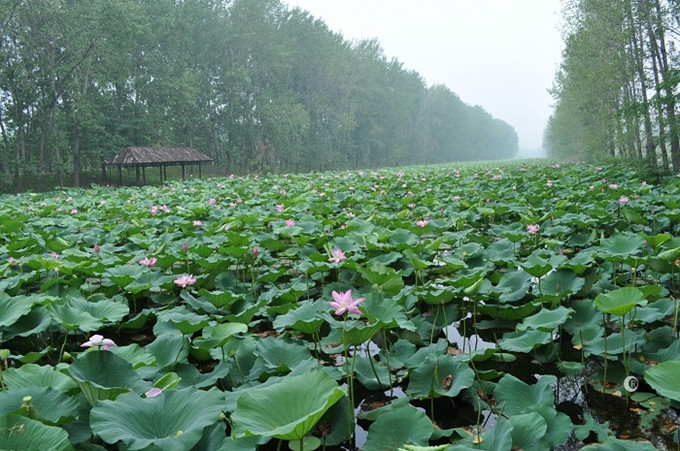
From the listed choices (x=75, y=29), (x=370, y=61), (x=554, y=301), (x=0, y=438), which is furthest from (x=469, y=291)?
(x=370, y=61)

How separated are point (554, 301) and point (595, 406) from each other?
595 millimetres

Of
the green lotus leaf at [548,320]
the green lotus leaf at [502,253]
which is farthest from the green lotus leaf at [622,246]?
the green lotus leaf at [548,320]

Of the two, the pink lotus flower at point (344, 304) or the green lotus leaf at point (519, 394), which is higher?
the pink lotus flower at point (344, 304)

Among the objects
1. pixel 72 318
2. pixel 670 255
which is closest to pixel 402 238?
pixel 670 255

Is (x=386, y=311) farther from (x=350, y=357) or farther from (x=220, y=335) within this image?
(x=220, y=335)

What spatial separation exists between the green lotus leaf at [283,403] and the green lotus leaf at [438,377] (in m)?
0.55

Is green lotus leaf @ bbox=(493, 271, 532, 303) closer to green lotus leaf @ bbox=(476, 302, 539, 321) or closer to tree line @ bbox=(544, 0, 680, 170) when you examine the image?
green lotus leaf @ bbox=(476, 302, 539, 321)

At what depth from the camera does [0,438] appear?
0.96 metres

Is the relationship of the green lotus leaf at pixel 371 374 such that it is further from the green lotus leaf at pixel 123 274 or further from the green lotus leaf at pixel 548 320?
the green lotus leaf at pixel 123 274

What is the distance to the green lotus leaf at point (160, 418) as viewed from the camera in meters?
1.02

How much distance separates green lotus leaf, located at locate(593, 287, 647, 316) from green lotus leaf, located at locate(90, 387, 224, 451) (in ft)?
4.07

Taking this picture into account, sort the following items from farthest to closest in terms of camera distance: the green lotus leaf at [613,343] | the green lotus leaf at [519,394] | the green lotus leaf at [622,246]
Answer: the green lotus leaf at [622,246]
the green lotus leaf at [613,343]
the green lotus leaf at [519,394]

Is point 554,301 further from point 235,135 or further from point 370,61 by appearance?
point 370,61

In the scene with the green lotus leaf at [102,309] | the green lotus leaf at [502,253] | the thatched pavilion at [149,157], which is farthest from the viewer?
the thatched pavilion at [149,157]
